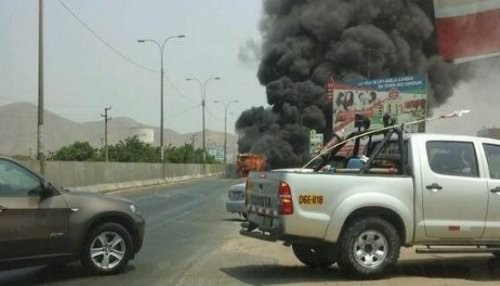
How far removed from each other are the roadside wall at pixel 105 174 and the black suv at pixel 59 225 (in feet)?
42.0

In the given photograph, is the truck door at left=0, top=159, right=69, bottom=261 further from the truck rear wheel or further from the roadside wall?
the roadside wall

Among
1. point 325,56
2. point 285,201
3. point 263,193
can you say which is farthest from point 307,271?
point 325,56

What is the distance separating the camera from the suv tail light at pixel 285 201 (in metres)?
8.06

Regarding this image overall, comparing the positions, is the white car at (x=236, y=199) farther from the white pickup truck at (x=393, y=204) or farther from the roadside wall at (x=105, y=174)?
the white pickup truck at (x=393, y=204)

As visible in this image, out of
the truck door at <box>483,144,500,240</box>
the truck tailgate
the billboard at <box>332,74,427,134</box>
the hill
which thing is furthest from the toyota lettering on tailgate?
the hill

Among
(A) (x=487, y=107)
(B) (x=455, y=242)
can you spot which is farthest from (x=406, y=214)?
(A) (x=487, y=107)

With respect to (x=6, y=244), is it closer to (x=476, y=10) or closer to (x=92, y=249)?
(x=92, y=249)

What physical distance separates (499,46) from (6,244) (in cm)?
1554

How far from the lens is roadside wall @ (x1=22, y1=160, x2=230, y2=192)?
1161 inches

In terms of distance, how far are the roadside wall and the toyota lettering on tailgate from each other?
13.3 metres

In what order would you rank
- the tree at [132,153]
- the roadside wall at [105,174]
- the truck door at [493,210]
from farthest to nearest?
1. the tree at [132,153]
2. the roadside wall at [105,174]
3. the truck door at [493,210]

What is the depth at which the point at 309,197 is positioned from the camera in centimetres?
810

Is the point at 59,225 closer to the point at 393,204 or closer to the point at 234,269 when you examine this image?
the point at 234,269

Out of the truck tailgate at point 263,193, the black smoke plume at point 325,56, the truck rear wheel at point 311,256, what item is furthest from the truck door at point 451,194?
the black smoke plume at point 325,56
